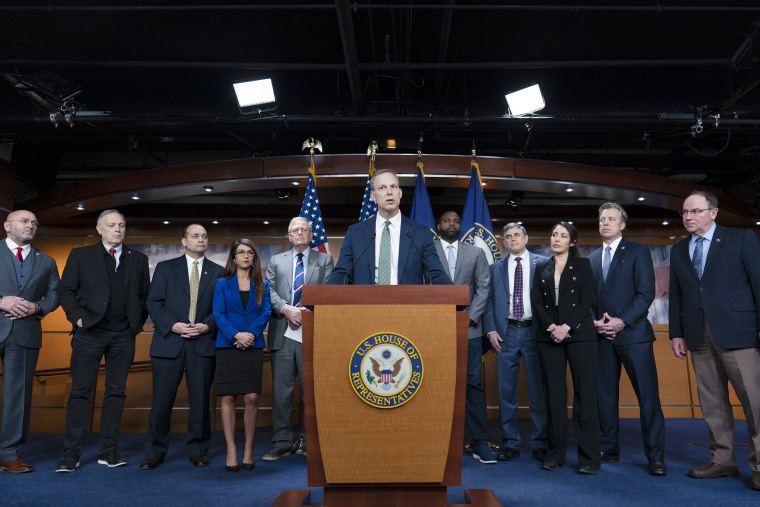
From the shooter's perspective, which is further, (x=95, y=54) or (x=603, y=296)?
(x=95, y=54)

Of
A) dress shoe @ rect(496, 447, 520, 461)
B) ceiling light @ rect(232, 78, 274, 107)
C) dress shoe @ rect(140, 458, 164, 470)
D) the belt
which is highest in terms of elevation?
ceiling light @ rect(232, 78, 274, 107)

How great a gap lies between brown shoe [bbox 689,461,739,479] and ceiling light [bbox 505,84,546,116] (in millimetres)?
3427

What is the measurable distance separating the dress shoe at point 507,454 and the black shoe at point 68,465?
10.0 feet

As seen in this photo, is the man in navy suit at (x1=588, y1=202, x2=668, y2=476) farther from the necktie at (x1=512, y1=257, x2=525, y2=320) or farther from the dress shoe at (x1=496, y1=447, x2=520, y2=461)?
the dress shoe at (x1=496, y1=447, x2=520, y2=461)

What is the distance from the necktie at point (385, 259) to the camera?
2693mm

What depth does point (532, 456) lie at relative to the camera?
13.9 ft

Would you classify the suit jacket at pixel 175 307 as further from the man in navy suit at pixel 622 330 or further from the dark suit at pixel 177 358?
the man in navy suit at pixel 622 330

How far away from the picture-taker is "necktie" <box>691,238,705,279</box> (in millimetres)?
3750

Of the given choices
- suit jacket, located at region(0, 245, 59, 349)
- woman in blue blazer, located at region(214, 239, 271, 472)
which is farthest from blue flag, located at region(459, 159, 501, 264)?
suit jacket, located at region(0, 245, 59, 349)

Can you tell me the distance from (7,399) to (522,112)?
5101 millimetres

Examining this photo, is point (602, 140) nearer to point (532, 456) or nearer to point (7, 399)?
point (532, 456)

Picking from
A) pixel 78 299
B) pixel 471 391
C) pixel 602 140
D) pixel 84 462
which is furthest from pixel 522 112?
pixel 84 462

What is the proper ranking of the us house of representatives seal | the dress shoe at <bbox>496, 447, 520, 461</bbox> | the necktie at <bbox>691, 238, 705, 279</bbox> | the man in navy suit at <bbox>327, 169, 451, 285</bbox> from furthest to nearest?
the dress shoe at <bbox>496, 447, 520, 461</bbox> → the necktie at <bbox>691, 238, 705, 279</bbox> → the man in navy suit at <bbox>327, 169, 451, 285</bbox> → the us house of representatives seal

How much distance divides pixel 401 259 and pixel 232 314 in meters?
1.84
